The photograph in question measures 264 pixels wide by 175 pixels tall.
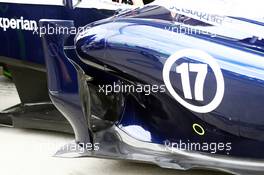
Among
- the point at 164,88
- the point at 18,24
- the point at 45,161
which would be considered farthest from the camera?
the point at 18,24

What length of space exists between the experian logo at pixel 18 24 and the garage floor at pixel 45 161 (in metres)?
1.01

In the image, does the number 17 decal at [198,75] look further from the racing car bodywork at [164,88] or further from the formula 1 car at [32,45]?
the formula 1 car at [32,45]

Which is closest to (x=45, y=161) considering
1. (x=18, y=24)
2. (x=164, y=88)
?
(x=18, y=24)

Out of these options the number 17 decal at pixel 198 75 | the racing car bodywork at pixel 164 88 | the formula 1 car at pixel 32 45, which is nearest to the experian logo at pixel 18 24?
the formula 1 car at pixel 32 45

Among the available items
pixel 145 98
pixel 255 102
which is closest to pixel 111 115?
pixel 145 98

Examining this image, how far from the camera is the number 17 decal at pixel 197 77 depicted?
2.93 m

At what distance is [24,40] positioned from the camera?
4.36 meters

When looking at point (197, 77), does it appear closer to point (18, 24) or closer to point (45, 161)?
point (45, 161)

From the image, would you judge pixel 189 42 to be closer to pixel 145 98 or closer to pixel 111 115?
pixel 145 98

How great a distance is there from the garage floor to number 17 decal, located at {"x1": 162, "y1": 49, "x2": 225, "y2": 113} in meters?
0.83

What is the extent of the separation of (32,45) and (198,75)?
6.26 ft

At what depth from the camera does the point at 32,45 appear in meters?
4.34

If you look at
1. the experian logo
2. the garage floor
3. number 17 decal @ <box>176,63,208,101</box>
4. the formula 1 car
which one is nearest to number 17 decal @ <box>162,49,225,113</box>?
number 17 decal @ <box>176,63,208,101</box>

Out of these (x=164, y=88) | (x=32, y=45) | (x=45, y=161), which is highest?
(x=32, y=45)
